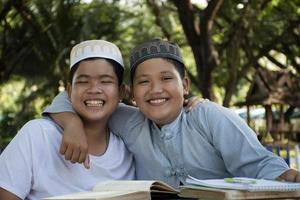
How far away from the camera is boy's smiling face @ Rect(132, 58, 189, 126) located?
7.51 ft

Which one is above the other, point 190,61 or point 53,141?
point 190,61

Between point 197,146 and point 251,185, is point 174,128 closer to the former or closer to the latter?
point 197,146

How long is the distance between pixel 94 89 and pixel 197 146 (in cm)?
54

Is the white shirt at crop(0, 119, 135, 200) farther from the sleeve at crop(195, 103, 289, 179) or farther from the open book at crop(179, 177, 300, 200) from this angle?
the open book at crop(179, 177, 300, 200)

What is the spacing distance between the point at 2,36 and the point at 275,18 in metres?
6.37

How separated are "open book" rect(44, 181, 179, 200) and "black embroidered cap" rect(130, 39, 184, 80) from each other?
29.0 inches

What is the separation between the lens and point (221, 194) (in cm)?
148

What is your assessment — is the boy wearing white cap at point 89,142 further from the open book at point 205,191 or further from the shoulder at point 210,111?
the open book at point 205,191

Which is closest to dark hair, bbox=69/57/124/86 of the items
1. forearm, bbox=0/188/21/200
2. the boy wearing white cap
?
the boy wearing white cap

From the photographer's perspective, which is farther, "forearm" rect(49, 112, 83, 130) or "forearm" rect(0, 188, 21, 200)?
"forearm" rect(49, 112, 83, 130)

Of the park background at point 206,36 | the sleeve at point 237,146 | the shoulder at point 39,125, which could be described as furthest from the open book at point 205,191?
the park background at point 206,36

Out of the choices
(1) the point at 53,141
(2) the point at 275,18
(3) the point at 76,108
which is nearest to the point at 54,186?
(1) the point at 53,141

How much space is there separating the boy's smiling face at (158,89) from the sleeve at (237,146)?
6.9 inches

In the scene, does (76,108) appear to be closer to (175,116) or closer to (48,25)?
(175,116)
